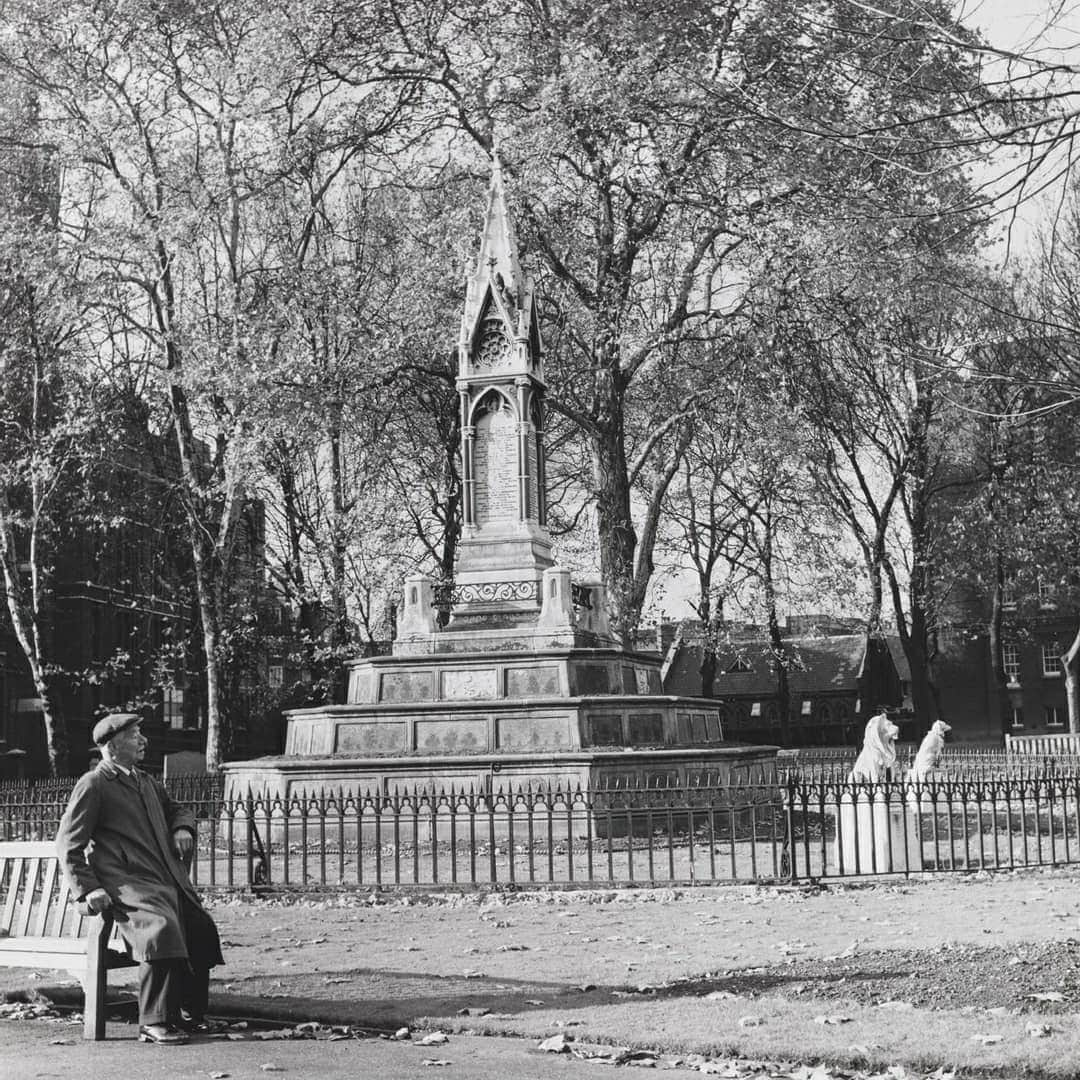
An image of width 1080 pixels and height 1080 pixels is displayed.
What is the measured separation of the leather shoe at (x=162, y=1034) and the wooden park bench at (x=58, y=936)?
232 mm

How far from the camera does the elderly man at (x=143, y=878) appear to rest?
7453 millimetres

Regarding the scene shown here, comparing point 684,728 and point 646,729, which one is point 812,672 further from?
point 646,729

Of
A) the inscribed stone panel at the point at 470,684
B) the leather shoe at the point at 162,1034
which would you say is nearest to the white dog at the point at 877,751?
the inscribed stone panel at the point at 470,684

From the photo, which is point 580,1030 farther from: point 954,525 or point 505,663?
point 954,525

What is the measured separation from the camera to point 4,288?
30.1 meters

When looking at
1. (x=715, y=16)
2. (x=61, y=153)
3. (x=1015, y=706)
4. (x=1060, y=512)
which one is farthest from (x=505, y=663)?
(x=1015, y=706)

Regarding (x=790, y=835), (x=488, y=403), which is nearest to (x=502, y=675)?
(x=488, y=403)

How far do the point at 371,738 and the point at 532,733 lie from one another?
2.45 meters

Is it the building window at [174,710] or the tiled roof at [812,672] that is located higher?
the tiled roof at [812,672]

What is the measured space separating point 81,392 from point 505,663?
1458 cm

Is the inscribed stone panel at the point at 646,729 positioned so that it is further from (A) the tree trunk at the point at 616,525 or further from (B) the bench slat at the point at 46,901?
(B) the bench slat at the point at 46,901

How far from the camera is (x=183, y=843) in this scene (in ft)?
26.7

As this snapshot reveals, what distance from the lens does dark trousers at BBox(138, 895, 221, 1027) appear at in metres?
7.42

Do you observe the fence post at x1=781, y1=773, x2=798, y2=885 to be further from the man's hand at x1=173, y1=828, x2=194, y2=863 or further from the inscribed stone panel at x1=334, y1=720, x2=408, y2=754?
the inscribed stone panel at x1=334, y1=720, x2=408, y2=754
